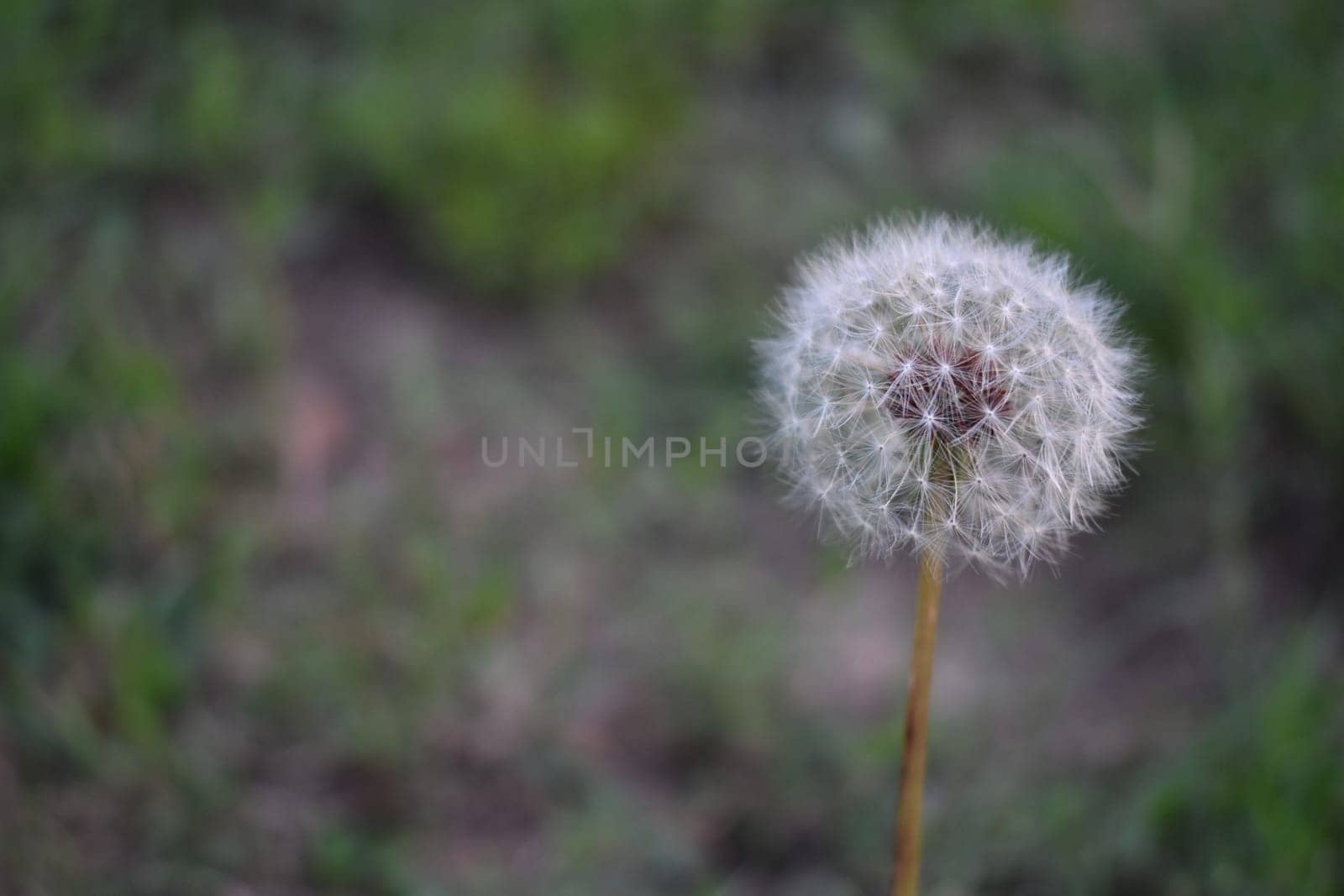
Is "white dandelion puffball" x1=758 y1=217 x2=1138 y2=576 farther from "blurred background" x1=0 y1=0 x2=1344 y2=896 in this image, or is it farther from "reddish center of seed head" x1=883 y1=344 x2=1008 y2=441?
"blurred background" x1=0 y1=0 x2=1344 y2=896

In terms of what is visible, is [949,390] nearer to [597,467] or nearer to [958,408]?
[958,408]

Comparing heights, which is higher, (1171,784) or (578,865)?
(1171,784)

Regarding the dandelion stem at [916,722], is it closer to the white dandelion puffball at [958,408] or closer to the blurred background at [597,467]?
the white dandelion puffball at [958,408]

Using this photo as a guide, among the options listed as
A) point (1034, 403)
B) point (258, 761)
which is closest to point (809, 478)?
point (1034, 403)

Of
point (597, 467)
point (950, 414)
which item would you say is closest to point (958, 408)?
point (950, 414)

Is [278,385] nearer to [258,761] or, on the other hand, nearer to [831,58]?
[258,761]

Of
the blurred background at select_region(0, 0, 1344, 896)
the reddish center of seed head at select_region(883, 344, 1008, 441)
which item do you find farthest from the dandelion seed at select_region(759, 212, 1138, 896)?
the blurred background at select_region(0, 0, 1344, 896)

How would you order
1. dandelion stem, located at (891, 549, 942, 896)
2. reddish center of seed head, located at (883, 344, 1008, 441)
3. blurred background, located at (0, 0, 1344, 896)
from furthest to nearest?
blurred background, located at (0, 0, 1344, 896)
reddish center of seed head, located at (883, 344, 1008, 441)
dandelion stem, located at (891, 549, 942, 896)
